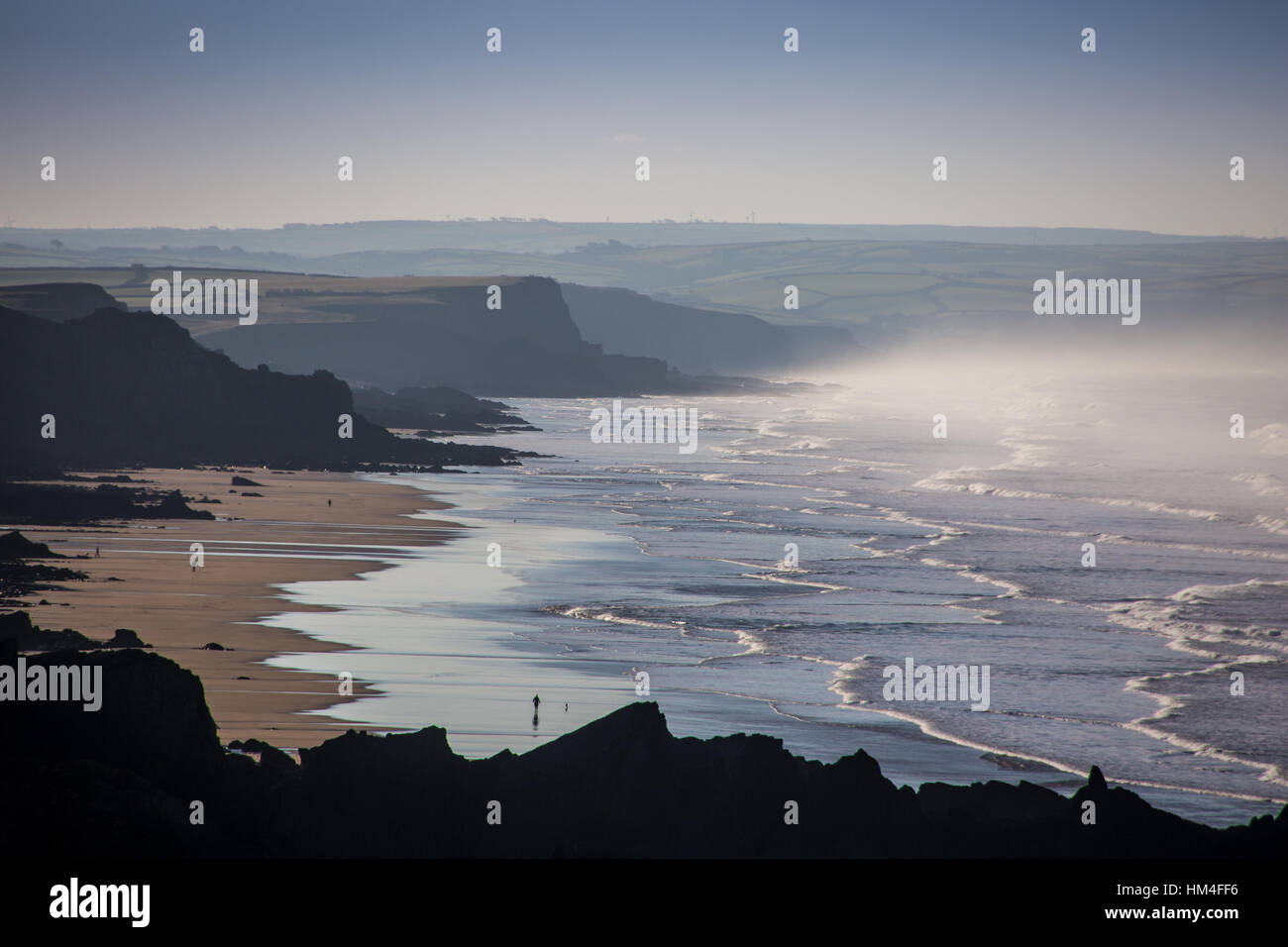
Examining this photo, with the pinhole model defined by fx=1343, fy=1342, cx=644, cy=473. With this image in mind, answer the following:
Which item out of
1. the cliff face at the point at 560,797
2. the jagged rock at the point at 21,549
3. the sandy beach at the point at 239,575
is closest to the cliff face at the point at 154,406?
the sandy beach at the point at 239,575

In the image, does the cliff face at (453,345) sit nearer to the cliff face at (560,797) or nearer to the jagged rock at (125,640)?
the jagged rock at (125,640)

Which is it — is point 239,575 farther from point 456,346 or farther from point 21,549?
point 456,346

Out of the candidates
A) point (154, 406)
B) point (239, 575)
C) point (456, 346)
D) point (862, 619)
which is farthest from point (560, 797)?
point (456, 346)

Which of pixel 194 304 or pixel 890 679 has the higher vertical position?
pixel 194 304

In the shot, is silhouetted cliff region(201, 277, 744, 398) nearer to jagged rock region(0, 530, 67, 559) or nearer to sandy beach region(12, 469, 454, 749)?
sandy beach region(12, 469, 454, 749)

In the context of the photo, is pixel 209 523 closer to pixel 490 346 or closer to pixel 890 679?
pixel 890 679

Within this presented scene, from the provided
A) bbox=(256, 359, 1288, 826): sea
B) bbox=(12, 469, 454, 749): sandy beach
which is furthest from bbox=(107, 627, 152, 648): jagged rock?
bbox=(256, 359, 1288, 826): sea

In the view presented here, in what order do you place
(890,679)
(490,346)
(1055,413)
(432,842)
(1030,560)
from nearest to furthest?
(432,842) < (890,679) < (1030,560) < (1055,413) < (490,346)
